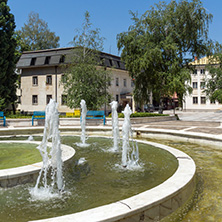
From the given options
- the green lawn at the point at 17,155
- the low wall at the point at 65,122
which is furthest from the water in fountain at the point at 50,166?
the low wall at the point at 65,122

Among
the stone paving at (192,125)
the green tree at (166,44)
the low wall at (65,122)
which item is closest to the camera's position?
the stone paving at (192,125)

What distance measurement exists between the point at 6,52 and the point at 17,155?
2553 centimetres

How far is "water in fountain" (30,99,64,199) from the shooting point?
14.4ft

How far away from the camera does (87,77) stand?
20453 mm

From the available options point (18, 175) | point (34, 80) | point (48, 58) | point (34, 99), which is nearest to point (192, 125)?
point (18, 175)

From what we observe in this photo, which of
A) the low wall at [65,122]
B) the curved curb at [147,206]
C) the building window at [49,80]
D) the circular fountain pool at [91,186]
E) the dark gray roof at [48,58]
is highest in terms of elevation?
the dark gray roof at [48,58]

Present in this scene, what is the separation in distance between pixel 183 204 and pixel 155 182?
2.99 ft

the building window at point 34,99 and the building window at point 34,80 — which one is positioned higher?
the building window at point 34,80

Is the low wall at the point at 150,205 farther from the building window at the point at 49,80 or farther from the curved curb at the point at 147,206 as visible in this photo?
the building window at the point at 49,80

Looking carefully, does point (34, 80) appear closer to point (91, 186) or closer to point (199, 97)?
point (91, 186)

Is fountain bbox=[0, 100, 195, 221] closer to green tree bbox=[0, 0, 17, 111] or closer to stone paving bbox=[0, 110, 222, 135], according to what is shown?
stone paving bbox=[0, 110, 222, 135]

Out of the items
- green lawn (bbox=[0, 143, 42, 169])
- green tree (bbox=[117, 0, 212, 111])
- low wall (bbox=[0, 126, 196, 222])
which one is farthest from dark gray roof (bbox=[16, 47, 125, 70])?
low wall (bbox=[0, 126, 196, 222])

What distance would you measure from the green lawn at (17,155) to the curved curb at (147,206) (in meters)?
3.11

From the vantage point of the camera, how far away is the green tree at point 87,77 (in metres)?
20.3
